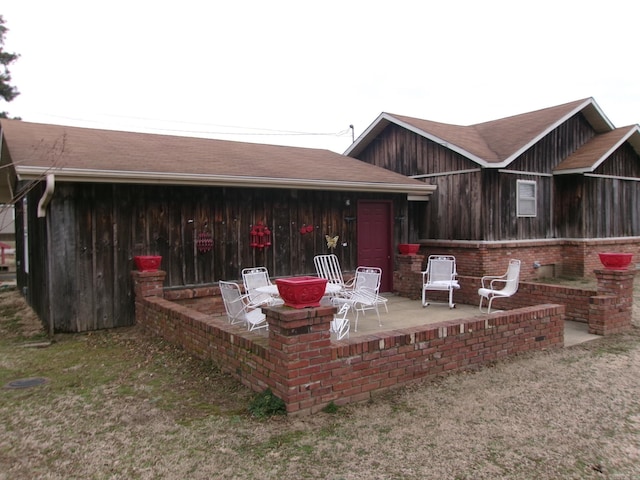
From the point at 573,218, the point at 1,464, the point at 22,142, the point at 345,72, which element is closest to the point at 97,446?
the point at 1,464

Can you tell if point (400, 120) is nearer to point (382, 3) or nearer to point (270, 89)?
point (382, 3)

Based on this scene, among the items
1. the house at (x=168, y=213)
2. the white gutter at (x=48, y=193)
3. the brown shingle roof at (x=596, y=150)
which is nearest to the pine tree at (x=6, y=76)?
the house at (x=168, y=213)

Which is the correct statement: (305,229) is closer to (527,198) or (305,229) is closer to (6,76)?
(527,198)

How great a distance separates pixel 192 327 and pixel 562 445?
3.86 m

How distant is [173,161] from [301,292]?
5.35m

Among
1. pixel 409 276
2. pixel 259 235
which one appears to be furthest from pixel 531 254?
pixel 259 235

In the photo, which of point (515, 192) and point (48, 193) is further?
point (515, 192)

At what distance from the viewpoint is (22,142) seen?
26.4 ft

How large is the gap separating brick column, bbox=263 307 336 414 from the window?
9061mm

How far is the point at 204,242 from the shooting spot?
8227mm

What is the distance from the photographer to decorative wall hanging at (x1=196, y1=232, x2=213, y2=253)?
8211mm

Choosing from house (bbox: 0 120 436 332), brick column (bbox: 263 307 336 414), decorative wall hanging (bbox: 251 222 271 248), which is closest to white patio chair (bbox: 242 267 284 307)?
decorative wall hanging (bbox: 251 222 271 248)

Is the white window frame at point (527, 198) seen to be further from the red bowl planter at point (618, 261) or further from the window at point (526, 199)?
the red bowl planter at point (618, 261)

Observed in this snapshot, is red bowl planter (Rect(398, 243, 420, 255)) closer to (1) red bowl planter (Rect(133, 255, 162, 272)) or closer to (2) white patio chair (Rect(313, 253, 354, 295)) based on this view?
(2) white patio chair (Rect(313, 253, 354, 295))
